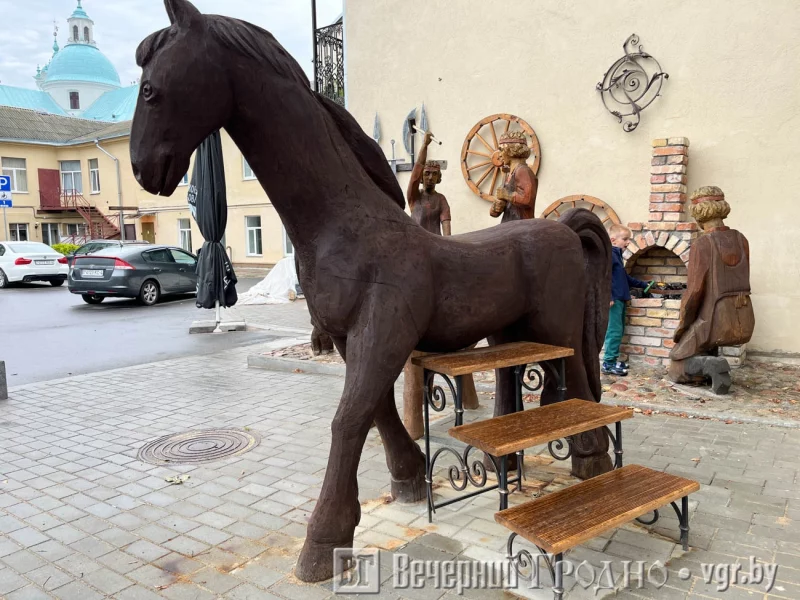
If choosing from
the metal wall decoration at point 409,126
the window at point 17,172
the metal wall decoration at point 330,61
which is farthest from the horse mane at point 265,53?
the window at point 17,172

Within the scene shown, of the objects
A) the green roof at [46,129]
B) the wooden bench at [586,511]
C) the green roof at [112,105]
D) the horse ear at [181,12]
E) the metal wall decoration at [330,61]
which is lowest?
the wooden bench at [586,511]

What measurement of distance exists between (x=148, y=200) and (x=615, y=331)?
23.1m

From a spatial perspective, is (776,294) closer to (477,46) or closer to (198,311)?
(477,46)

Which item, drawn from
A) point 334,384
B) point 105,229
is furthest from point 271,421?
point 105,229

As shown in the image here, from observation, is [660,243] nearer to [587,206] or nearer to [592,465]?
[587,206]

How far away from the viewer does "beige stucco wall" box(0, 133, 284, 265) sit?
68.2 ft

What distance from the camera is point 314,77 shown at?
34.3 feet

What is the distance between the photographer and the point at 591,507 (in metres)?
2.31

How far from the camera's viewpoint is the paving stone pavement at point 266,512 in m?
2.44

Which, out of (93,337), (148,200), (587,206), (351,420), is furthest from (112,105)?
(351,420)

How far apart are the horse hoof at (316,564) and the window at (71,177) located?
95.6 ft

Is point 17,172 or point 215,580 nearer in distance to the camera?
point 215,580

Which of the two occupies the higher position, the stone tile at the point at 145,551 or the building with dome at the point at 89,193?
the building with dome at the point at 89,193

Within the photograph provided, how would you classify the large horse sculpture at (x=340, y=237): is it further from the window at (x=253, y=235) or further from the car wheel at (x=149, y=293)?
the window at (x=253, y=235)
